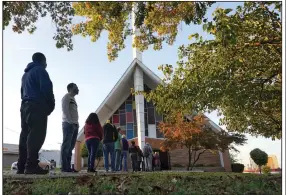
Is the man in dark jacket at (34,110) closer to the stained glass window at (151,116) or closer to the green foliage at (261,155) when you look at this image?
the green foliage at (261,155)

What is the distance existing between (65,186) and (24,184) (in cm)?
64

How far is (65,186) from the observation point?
281 cm

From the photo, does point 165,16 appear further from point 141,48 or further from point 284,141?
point 284,141

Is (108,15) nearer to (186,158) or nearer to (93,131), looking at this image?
(93,131)

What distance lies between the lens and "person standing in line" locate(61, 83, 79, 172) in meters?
4.92

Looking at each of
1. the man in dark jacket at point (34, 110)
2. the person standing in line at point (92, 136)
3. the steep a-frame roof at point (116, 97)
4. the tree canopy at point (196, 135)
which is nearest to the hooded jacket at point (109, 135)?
the person standing in line at point (92, 136)

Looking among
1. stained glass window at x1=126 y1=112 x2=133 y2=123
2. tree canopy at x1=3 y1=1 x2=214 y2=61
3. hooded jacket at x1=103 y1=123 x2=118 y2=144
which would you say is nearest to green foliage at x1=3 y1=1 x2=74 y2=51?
tree canopy at x1=3 y1=1 x2=214 y2=61

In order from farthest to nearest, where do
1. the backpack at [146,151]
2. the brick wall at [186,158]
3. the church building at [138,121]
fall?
the church building at [138,121]
the brick wall at [186,158]
the backpack at [146,151]

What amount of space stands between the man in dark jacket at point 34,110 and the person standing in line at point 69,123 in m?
0.84

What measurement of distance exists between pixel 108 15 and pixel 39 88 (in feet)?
5.14

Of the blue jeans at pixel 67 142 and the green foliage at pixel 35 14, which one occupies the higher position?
the green foliage at pixel 35 14

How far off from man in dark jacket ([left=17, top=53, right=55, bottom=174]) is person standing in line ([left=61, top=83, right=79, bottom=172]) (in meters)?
0.84

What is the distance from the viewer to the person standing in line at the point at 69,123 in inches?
194

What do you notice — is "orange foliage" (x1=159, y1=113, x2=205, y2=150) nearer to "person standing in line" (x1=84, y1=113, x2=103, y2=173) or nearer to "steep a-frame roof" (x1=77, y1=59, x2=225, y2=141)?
"steep a-frame roof" (x1=77, y1=59, x2=225, y2=141)
